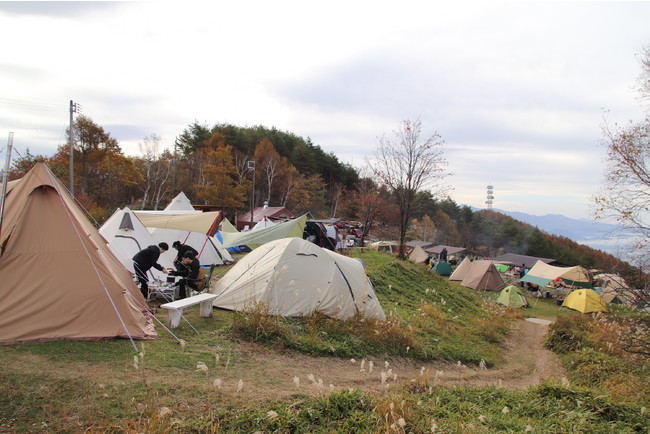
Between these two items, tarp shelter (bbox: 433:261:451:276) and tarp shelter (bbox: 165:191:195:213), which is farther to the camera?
tarp shelter (bbox: 433:261:451:276)

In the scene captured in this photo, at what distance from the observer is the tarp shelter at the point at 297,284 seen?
26.9ft

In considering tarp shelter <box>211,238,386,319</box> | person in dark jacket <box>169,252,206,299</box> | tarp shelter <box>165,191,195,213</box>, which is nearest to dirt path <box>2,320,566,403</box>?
tarp shelter <box>211,238,386,319</box>

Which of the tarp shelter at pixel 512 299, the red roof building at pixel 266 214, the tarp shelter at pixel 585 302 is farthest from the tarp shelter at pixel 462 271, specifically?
the red roof building at pixel 266 214

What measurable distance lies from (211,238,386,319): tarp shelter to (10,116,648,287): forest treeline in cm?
575

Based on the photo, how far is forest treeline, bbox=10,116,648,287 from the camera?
31.1 meters

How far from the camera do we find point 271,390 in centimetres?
498

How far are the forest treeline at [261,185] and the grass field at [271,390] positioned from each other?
4.86 m

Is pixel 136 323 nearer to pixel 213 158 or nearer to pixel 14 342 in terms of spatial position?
pixel 14 342

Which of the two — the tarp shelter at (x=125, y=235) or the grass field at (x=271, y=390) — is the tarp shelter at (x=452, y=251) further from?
the tarp shelter at (x=125, y=235)

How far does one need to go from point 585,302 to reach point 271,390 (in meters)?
19.9

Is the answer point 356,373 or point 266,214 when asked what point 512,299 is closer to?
point 356,373

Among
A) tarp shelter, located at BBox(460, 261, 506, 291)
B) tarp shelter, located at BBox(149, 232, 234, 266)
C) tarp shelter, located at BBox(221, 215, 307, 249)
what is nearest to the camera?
tarp shelter, located at BBox(221, 215, 307, 249)

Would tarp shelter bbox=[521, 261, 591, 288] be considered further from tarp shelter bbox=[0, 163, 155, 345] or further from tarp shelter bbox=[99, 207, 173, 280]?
tarp shelter bbox=[0, 163, 155, 345]

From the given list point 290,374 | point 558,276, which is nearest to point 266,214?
point 558,276
